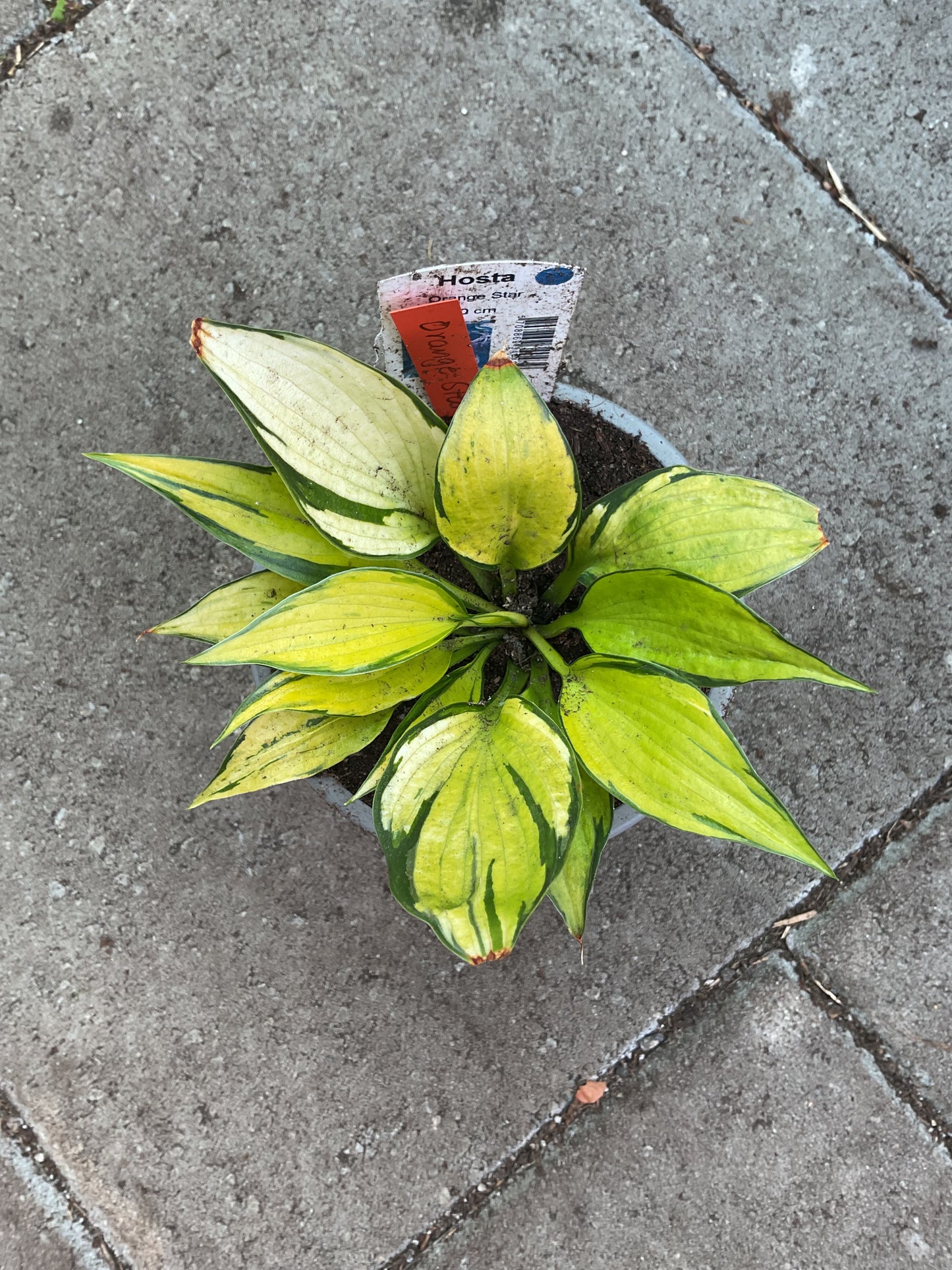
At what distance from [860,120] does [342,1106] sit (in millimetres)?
1374

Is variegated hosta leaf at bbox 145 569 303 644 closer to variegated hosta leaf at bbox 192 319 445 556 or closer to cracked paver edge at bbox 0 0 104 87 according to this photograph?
variegated hosta leaf at bbox 192 319 445 556

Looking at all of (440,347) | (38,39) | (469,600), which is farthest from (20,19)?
(469,600)

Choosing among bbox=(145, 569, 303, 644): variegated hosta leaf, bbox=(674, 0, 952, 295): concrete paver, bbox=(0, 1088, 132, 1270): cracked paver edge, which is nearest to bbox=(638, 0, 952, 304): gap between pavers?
bbox=(674, 0, 952, 295): concrete paver

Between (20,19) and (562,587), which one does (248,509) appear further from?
(20,19)

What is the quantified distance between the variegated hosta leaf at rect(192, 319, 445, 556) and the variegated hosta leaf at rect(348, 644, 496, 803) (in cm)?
12

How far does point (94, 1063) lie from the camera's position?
113cm

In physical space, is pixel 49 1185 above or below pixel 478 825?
below

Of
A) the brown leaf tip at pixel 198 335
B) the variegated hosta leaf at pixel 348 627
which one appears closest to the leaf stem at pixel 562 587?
the variegated hosta leaf at pixel 348 627

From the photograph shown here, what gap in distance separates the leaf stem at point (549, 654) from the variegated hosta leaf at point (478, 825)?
76 mm

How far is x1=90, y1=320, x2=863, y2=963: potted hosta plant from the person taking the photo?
0.58 metres

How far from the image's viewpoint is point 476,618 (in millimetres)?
715

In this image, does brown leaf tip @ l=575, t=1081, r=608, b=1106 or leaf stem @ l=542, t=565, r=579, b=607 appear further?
brown leaf tip @ l=575, t=1081, r=608, b=1106

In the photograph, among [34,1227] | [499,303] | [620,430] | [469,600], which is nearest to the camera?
[499,303]

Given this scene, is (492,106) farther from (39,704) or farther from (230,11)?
(39,704)
